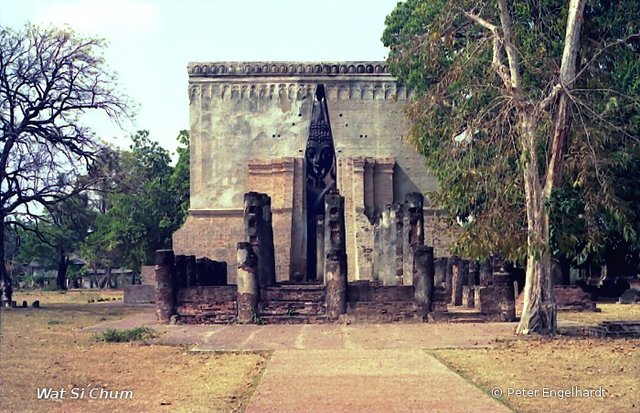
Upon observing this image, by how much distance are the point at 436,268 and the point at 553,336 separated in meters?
8.81

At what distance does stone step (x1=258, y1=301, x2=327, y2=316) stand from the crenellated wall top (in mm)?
13051

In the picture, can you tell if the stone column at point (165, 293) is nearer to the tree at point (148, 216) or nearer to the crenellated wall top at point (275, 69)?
the crenellated wall top at point (275, 69)

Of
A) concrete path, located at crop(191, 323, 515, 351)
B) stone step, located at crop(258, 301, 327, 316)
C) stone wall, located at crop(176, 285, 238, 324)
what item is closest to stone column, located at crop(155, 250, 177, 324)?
stone wall, located at crop(176, 285, 238, 324)

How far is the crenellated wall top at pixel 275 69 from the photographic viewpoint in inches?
1094

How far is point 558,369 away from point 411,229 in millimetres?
10281

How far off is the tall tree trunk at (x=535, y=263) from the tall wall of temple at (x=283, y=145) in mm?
14449

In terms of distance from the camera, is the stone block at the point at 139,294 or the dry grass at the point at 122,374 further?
the stone block at the point at 139,294

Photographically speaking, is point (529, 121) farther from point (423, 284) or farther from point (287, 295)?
point (287, 295)

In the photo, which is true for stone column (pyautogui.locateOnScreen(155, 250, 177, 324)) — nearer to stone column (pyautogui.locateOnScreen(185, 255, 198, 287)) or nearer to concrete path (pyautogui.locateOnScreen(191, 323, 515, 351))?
concrete path (pyautogui.locateOnScreen(191, 323, 515, 351))

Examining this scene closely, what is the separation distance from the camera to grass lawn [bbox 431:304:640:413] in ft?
23.3

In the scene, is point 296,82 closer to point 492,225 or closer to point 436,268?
point 436,268

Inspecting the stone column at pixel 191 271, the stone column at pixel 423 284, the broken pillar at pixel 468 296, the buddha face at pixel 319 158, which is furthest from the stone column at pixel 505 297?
the buddha face at pixel 319 158

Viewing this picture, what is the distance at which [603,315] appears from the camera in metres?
18.2

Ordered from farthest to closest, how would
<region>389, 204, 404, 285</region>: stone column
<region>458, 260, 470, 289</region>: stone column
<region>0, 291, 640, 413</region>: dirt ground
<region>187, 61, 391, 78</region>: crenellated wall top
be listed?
<region>187, 61, 391, 78</region>: crenellated wall top
<region>458, 260, 470, 289</region>: stone column
<region>389, 204, 404, 285</region>: stone column
<region>0, 291, 640, 413</region>: dirt ground
